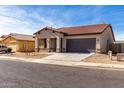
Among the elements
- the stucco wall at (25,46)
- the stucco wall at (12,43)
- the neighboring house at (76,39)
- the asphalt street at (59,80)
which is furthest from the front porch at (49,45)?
the asphalt street at (59,80)

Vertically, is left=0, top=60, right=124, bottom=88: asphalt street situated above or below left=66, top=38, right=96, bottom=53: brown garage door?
below

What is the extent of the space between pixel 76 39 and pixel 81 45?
135 cm

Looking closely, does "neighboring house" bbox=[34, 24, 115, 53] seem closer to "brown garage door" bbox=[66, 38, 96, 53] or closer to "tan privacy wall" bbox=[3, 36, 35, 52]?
"brown garage door" bbox=[66, 38, 96, 53]

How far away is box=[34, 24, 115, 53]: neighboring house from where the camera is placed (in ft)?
81.4

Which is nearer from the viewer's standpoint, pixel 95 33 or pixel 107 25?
pixel 95 33

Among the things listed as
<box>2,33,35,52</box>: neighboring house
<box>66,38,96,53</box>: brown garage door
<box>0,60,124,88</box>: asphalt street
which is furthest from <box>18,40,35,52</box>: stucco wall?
<box>0,60,124,88</box>: asphalt street

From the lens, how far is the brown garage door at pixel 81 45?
2523cm

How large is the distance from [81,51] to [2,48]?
16672 mm

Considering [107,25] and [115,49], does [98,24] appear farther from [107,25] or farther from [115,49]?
[115,49]

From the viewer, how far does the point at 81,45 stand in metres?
26.5

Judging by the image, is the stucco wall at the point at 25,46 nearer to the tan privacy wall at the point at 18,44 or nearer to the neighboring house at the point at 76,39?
the tan privacy wall at the point at 18,44
